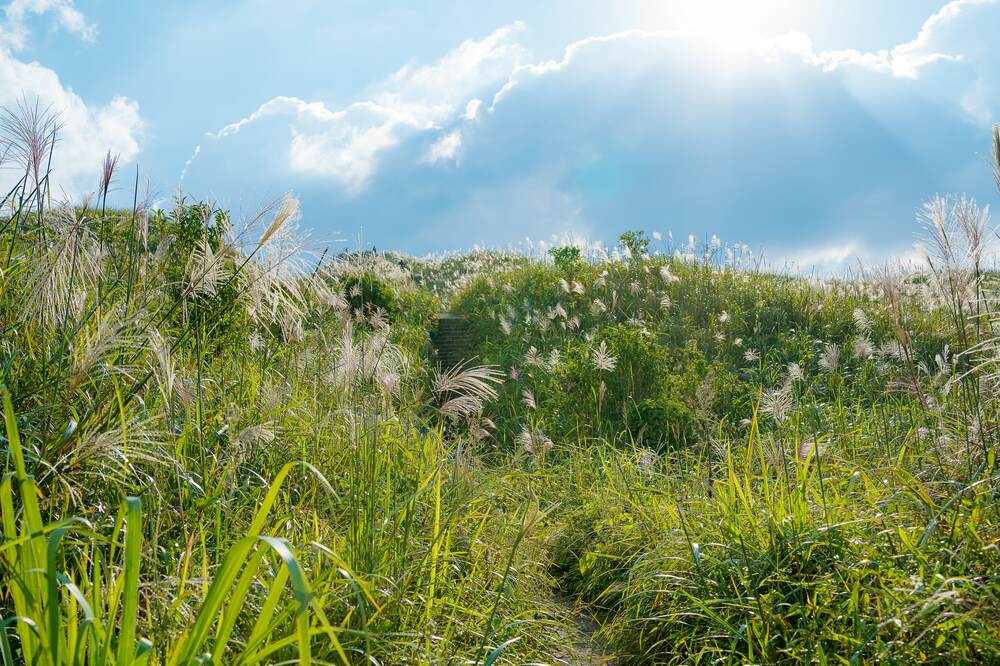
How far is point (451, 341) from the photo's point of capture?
35.7ft

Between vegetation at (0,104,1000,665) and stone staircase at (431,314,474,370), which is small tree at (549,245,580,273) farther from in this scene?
vegetation at (0,104,1000,665)

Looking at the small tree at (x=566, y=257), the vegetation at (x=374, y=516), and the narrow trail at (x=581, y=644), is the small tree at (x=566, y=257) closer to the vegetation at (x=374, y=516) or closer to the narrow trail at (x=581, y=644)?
the vegetation at (x=374, y=516)

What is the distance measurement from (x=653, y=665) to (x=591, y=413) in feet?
12.9

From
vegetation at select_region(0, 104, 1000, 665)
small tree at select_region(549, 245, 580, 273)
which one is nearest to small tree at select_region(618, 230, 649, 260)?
small tree at select_region(549, 245, 580, 273)

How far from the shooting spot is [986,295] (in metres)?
3.45

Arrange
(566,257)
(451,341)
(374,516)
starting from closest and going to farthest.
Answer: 1. (374,516)
2. (451,341)
3. (566,257)


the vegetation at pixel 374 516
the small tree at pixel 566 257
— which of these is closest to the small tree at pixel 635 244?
the small tree at pixel 566 257

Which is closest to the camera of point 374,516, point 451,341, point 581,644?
point 374,516

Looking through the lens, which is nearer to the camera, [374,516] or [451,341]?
[374,516]

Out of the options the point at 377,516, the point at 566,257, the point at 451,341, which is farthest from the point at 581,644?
the point at 566,257

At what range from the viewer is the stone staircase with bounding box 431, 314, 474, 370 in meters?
Result: 10.0

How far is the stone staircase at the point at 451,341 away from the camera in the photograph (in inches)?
396

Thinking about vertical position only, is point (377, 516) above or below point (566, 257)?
below

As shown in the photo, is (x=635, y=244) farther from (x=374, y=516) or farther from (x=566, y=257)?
(x=374, y=516)
